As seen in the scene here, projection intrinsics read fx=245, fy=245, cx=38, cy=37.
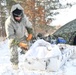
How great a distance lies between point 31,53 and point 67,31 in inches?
114

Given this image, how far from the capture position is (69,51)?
23.0 ft

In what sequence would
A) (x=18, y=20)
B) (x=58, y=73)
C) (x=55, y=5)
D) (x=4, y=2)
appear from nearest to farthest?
(x=58, y=73) → (x=18, y=20) → (x=4, y=2) → (x=55, y=5)

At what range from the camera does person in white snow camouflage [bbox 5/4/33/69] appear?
6043mm

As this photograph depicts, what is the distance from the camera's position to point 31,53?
590cm

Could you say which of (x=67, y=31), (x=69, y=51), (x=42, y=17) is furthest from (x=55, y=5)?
(x=69, y=51)

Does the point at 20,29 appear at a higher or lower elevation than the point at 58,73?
higher

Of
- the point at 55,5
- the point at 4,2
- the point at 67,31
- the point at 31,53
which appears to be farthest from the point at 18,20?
the point at 55,5

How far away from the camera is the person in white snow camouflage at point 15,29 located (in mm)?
6043

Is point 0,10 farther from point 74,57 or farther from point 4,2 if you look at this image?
point 74,57

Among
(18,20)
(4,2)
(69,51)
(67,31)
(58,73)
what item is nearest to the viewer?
(58,73)

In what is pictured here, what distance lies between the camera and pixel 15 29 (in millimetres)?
6258

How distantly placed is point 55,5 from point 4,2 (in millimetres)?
4913

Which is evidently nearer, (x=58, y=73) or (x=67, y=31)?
(x=58, y=73)

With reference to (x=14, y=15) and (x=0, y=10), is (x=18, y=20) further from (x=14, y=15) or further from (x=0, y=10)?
(x=0, y=10)
